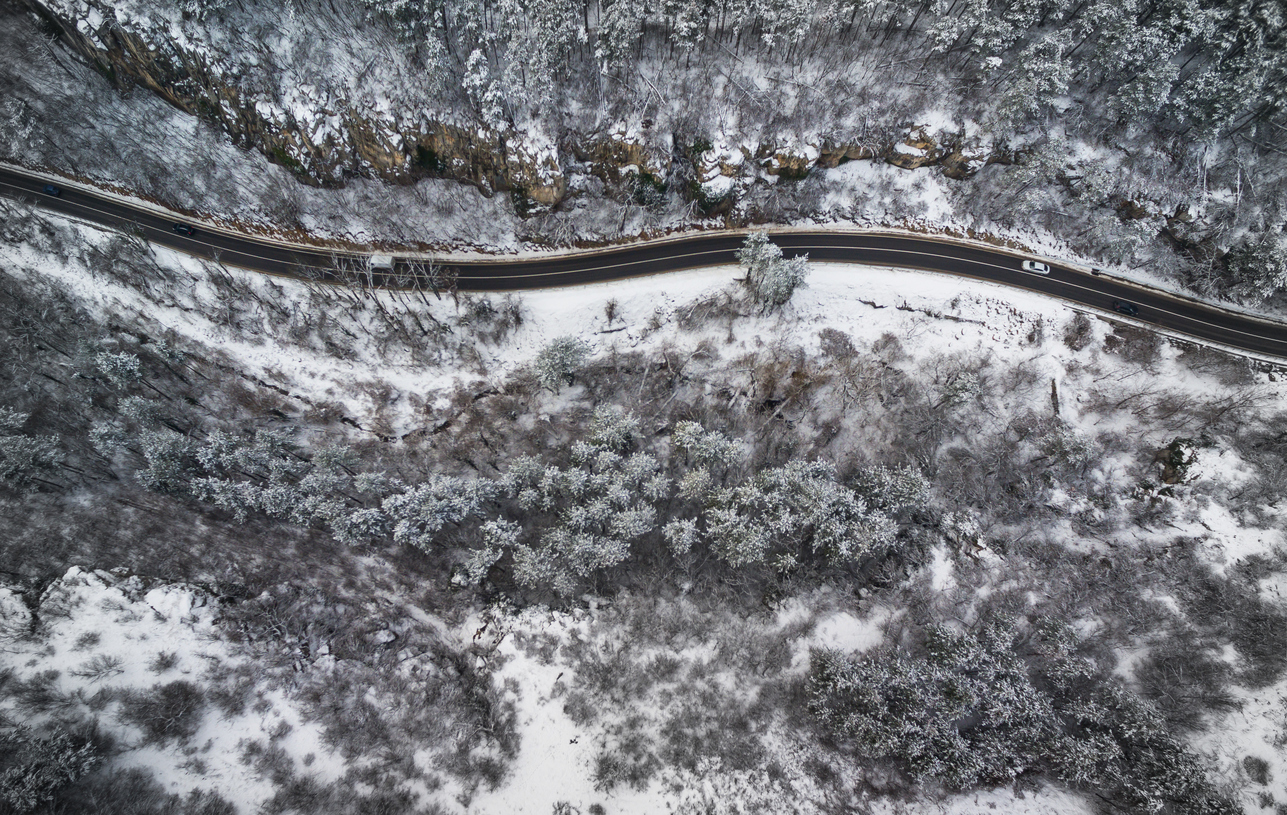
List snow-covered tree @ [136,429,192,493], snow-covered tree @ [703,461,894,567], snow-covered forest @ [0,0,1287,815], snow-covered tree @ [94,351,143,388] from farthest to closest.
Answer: snow-covered tree @ [94,351,143,388], snow-covered tree @ [136,429,192,493], snow-covered tree @ [703,461,894,567], snow-covered forest @ [0,0,1287,815]

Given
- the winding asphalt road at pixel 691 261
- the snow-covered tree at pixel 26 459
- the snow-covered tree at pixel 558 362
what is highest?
the winding asphalt road at pixel 691 261

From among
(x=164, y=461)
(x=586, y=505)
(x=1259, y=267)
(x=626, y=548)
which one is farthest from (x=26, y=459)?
(x=1259, y=267)

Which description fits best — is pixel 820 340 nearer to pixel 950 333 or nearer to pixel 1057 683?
pixel 950 333

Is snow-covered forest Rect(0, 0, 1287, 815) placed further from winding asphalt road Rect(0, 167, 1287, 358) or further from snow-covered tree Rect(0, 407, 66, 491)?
winding asphalt road Rect(0, 167, 1287, 358)

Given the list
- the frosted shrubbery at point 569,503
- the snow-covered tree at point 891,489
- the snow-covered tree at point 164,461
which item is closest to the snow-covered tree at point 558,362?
the frosted shrubbery at point 569,503

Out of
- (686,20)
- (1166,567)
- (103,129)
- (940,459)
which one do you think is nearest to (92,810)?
(103,129)

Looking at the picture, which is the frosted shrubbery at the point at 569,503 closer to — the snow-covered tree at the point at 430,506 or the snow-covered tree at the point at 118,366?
the snow-covered tree at the point at 430,506

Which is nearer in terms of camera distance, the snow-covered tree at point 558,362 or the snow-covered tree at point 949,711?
the snow-covered tree at point 949,711

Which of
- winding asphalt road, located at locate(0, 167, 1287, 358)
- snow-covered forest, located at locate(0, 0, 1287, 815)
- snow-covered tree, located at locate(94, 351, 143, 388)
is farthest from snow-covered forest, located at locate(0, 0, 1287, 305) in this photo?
snow-covered tree, located at locate(94, 351, 143, 388)
